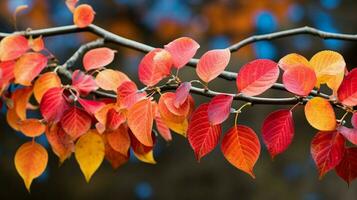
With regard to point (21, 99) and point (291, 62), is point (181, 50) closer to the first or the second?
point (291, 62)

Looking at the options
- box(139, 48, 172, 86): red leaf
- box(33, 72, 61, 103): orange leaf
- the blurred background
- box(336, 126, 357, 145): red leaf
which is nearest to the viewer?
box(336, 126, 357, 145): red leaf

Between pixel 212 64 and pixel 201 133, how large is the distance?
3.8 inches

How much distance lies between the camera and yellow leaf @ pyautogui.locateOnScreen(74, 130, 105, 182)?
2.54 ft

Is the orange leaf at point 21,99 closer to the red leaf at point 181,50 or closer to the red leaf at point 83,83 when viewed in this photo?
the red leaf at point 83,83

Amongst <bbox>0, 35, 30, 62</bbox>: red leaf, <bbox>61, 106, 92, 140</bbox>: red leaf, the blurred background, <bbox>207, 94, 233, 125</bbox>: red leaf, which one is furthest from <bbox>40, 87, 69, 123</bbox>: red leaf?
the blurred background

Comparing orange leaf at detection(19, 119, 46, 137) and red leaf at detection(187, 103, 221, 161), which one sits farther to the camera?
orange leaf at detection(19, 119, 46, 137)

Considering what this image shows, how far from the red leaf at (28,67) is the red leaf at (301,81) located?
0.41 metres

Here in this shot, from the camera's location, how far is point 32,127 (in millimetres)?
802

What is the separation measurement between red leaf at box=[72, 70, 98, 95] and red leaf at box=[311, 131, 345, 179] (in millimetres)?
359

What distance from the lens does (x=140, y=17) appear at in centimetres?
237

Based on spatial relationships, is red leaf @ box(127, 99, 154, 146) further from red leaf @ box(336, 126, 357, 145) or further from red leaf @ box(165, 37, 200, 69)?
red leaf @ box(336, 126, 357, 145)

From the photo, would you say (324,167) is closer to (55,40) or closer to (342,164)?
(342,164)

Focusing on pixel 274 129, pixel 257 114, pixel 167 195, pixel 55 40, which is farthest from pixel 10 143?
pixel 274 129

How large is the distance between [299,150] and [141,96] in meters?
1.66
